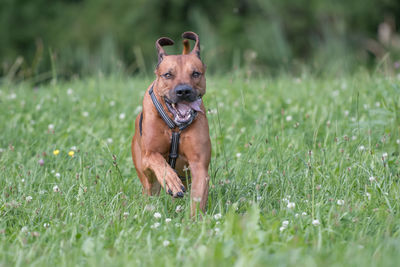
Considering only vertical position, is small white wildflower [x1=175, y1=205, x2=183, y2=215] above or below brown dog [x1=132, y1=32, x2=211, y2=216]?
below

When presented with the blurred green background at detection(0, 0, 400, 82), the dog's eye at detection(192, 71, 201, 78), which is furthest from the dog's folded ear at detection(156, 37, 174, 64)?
the blurred green background at detection(0, 0, 400, 82)

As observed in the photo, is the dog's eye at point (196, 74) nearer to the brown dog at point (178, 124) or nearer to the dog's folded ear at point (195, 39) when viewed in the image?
the brown dog at point (178, 124)

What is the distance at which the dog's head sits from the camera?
3.57 metres

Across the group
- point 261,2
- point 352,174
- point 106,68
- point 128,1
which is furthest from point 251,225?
point 128,1

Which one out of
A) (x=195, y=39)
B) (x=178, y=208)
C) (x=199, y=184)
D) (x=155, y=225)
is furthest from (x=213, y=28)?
(x=155, y=225)

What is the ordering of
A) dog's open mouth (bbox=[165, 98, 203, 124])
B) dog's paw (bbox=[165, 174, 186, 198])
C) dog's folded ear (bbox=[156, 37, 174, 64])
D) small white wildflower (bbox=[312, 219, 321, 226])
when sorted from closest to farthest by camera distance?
small white wildflower (bbox=[312, 219, 321, 226]) < dog's paw (bbox=[165, 174, 186, 198]) < dog's open mouth (bbox=[165, 98, 203, 124]) < dog's folded ear (bbox=[156, 37, 174, 64])

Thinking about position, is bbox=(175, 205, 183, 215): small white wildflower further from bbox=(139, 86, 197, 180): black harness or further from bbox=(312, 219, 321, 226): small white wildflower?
bbox=(312, 219, 321, 226): small white wildflower

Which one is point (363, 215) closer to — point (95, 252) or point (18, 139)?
point (95, 252)

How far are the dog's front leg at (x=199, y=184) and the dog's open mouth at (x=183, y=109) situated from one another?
32 centimetres

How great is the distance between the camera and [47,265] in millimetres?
2674

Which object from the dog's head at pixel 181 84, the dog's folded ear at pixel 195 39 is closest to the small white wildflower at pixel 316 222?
the dog's head at pixel 181 84

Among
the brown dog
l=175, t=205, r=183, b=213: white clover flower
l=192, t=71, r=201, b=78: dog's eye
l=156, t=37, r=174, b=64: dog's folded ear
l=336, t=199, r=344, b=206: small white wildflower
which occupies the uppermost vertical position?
l=156, t=37, r=174, b=64: dog's folded ear

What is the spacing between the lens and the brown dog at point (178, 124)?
3.59 m

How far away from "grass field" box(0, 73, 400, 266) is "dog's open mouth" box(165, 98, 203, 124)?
407 mm
